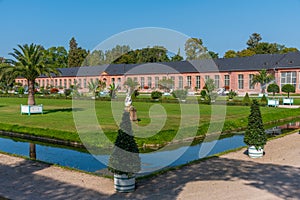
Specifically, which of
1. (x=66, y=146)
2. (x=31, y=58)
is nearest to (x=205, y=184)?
(x=66, y=146)

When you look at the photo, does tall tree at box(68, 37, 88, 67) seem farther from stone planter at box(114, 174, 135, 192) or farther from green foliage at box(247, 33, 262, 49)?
stone planter at box(114, 174, 135, 192)

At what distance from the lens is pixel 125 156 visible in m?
7.39

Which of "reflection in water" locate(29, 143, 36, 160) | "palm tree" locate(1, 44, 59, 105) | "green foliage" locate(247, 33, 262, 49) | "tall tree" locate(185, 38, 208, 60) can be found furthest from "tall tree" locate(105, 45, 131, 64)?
"green foliage" locate(247, 33, 262, 49)

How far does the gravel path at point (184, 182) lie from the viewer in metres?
7.12

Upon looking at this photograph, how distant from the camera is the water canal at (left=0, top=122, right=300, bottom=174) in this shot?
10837mm

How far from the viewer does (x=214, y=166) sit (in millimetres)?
9547

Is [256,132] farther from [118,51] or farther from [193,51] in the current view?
[193,51]

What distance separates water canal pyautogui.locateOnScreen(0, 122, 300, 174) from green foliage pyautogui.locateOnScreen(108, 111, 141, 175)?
212cm

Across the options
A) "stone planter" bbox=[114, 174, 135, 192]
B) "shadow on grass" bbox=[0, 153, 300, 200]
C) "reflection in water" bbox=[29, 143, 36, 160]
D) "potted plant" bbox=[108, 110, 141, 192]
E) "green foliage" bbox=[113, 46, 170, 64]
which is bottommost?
"reflection in water" bbox=[29, 143, 36, 160]

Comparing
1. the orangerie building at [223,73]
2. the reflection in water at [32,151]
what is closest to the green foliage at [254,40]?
the orangerie building at [223,73]

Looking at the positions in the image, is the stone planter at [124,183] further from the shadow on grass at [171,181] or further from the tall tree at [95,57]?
the tall tree at [95,57]

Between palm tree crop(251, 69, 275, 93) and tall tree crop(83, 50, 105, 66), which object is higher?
tall tree crop(83, 50, 105, 66)

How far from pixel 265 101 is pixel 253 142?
20.7m

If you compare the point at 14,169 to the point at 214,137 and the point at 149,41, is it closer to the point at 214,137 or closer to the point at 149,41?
the point at 149,41
